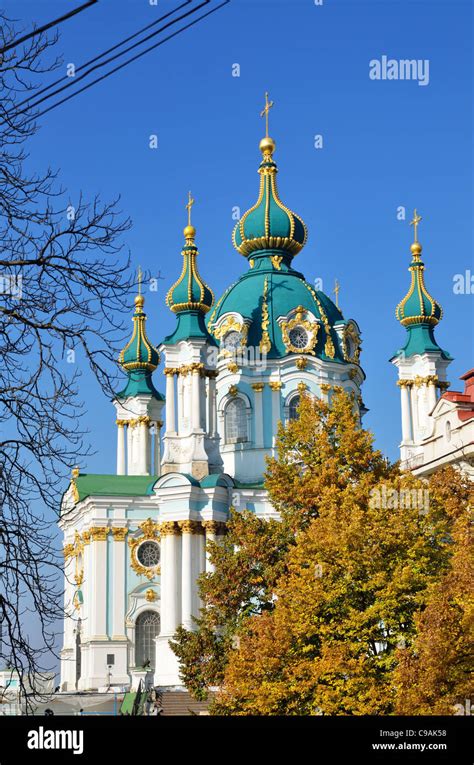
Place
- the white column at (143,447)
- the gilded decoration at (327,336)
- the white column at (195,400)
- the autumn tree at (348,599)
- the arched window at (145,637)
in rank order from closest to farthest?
the autumn tree at (348,599)
the white column at (195,400)
the arched window at (145,637)
the gilded decoration at (327,336)
the white column at (143,447)

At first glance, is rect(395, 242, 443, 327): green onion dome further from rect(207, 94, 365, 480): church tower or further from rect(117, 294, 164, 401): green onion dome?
rect(117, 294, 164, 401): green onion dome

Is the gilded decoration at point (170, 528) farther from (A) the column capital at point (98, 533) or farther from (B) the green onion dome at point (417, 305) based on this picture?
(B) the green onion dome at point (417, 305)

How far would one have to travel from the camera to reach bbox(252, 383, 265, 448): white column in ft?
187

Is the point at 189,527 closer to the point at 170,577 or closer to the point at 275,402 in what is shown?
the point at 170,577

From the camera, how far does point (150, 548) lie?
55750 millimetres

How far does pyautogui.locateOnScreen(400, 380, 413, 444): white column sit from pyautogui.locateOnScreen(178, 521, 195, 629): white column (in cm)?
1287

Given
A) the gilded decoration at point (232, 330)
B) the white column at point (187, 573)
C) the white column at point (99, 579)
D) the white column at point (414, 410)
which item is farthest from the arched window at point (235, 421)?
the white column at point (414, 410)

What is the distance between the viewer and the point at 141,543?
5566 centimetres

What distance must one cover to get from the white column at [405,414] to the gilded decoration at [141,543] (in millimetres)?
12498

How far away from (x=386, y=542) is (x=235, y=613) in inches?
333

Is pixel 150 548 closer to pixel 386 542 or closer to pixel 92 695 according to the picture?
pixel 92 695

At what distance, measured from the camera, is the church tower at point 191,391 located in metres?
53.9

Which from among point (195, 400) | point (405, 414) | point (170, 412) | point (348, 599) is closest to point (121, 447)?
point (170, 412)
